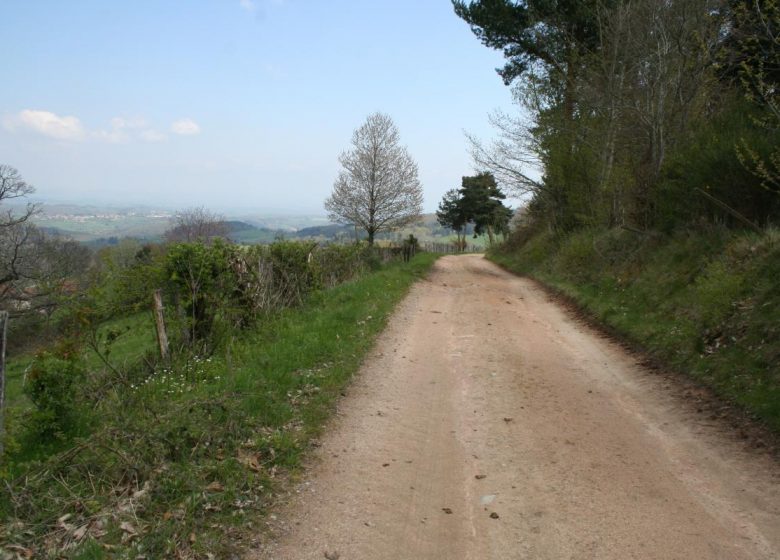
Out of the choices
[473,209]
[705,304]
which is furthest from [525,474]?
[473,209]

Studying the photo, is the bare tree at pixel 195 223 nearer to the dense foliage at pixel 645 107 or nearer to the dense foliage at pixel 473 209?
the dense foliage at pixel 473 209

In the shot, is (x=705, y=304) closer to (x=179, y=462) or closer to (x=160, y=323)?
(x=179, y=462)

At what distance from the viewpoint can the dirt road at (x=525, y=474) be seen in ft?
12.6


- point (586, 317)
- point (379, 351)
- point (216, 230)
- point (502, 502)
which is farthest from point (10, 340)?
point (216, 230)

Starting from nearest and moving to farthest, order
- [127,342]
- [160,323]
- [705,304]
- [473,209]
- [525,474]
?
[525,474]
[160,323]
[705,304]
[127,342]
[473,209]

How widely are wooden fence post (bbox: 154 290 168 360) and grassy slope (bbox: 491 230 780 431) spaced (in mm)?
7580

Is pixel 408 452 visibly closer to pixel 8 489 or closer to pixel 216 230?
pixel 8 489

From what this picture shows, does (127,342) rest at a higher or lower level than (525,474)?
lower

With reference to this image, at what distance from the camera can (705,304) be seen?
346 inches

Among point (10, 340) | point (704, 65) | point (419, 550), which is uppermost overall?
point (704, 65)

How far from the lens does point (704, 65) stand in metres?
14.3

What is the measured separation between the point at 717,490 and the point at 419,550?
2631mm

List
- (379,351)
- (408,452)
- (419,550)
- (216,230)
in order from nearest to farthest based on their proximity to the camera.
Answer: (419,550), (408,452), (379,351), (216,230)

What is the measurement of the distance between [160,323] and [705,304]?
8.62m
